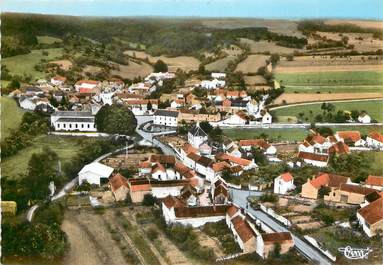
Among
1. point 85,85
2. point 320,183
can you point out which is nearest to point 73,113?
point 85,85

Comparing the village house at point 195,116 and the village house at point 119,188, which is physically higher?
the village house at point 195,116

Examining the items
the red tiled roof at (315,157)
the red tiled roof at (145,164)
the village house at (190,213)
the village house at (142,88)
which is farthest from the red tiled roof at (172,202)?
the red tiled roof at (315,157)

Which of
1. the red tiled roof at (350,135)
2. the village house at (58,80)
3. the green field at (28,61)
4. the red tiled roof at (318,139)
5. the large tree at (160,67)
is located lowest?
the red tiled roof at (318,139)

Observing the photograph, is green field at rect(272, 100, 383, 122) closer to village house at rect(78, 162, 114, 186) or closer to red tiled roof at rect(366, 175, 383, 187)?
red tiled roof at rect(366, 175, 383, 187)

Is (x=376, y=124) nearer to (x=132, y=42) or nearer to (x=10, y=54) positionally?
(x=132, y=42)

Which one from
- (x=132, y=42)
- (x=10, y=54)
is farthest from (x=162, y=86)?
(x=10, y=54)

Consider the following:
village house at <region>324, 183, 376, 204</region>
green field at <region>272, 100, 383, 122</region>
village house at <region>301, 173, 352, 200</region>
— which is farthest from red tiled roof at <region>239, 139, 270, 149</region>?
village house at <region>324, 183, 376, 204</region>

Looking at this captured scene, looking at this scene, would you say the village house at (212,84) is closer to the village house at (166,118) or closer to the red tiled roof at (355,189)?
the village house at (166,118)

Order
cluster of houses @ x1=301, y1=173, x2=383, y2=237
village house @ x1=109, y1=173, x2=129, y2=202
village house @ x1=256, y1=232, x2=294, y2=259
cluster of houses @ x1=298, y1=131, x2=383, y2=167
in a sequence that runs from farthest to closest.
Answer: cluster of houses @ x1=298, y1=131, x2=383, y2=167
village house @ x1=109, y1=173, x2=129, y2=202
cluster of houses @ x1=301, y1=173, x2=383, y2=237
village house @ x1=256, y1=232, x2=294, y2=259
